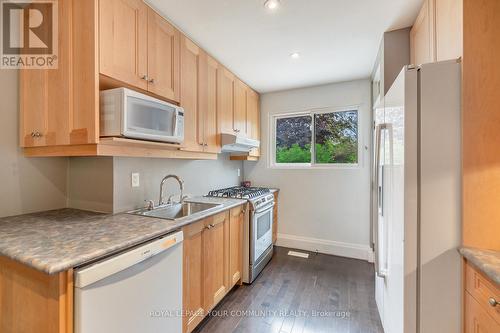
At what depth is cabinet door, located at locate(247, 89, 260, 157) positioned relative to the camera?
10.5ft

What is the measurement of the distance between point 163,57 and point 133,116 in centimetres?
64

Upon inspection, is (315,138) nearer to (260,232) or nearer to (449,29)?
(260,232)

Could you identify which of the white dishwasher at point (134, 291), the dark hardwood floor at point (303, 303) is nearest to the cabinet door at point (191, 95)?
the white dishwasher at point (134, 291)

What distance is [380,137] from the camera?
4.95 ft

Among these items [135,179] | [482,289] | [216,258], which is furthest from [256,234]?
[482,289]

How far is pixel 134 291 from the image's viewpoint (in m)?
1.13

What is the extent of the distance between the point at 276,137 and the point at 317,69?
1.25m

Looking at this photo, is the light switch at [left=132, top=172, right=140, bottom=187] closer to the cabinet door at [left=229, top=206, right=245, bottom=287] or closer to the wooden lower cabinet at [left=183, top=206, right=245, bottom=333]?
the wooden lower cabinet at [left=183, top=206, right=245, bottom=333]

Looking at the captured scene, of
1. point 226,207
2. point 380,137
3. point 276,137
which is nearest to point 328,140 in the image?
point 276,137

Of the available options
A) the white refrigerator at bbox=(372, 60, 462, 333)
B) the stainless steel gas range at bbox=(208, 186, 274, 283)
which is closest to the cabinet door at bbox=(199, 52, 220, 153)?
the stainless steel gas range at bbox=(208, 186, 274, 283)

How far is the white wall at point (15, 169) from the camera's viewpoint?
145cm

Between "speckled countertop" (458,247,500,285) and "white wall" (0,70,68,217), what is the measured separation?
259 centimetres

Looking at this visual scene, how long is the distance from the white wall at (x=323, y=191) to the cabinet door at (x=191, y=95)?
5.49 feet

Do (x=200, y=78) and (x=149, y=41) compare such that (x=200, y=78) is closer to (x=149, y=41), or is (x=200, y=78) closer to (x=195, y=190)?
(x=149, y=41)
